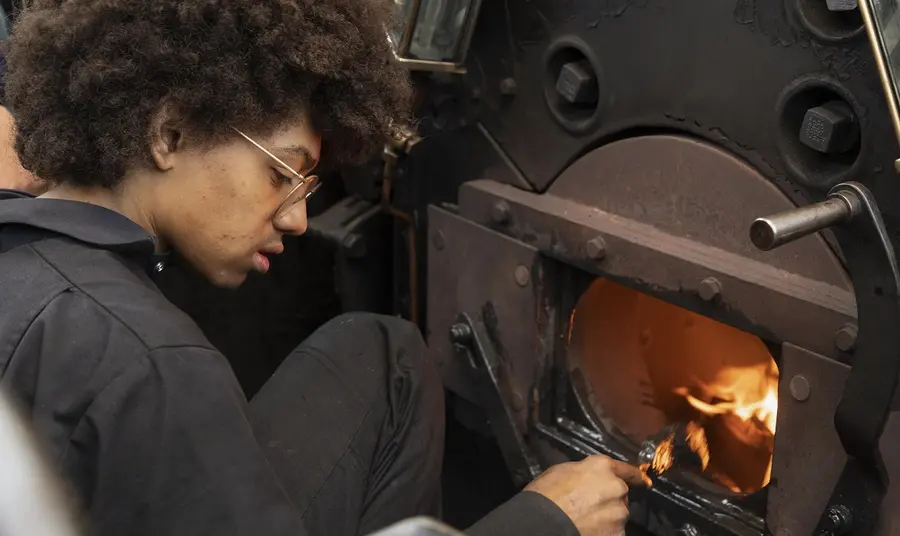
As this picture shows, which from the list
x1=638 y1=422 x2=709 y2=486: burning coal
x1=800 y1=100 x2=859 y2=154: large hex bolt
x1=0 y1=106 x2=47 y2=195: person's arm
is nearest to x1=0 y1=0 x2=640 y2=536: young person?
x1=638 y1=422 x2=709 y2=486: burning coal

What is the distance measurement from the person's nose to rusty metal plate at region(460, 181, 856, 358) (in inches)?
16.3

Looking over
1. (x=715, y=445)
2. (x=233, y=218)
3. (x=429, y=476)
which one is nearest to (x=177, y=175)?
(x=233, y=218)

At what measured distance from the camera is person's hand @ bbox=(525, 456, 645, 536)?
111 centimetres

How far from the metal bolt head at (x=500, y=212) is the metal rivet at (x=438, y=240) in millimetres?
136

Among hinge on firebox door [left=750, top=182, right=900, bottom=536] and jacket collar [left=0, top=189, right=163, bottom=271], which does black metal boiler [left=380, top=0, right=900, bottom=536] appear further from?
jacket collar [left=0, top=189, right=163, bottom=271]

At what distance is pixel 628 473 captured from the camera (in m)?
1.24

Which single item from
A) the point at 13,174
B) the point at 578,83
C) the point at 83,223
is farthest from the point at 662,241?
the point at 13,174

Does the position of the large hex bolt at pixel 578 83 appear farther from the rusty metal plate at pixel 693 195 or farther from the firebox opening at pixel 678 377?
the firebox opening at pixel 678 377

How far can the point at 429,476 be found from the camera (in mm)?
1270

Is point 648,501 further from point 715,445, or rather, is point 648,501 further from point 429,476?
point 429,476

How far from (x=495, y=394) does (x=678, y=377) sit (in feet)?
1.01

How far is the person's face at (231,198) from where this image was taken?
3.30 ft

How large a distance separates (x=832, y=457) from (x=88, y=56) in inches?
35.9

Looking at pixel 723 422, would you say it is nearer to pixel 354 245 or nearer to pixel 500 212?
pixel 500 212
